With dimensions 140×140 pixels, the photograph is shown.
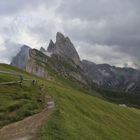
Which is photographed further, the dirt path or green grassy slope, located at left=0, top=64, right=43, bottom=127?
green grassy slope, located at left=0, top=64, right=43, bottom=127

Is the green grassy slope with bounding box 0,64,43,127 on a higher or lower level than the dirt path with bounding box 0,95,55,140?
higher

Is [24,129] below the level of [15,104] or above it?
below

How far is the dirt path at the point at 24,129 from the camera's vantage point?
2428 centimetres

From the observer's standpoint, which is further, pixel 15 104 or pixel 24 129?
pixel 15 104

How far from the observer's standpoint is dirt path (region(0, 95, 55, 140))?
24.3 meters

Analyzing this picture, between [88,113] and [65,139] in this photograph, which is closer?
[65,139]

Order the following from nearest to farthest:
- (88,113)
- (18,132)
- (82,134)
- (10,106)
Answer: (18,132) < (82,134) < (10,106) < (88,113)

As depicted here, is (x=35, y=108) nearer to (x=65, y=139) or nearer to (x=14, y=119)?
(x=14, y=119)

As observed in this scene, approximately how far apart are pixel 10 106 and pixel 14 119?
3.46 m

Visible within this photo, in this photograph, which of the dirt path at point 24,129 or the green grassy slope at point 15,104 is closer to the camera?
the dirt path at point 24,129

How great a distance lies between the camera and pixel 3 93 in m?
41.7

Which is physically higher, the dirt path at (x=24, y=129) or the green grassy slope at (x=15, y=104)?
the green grassy slope at (x=15, y=104)

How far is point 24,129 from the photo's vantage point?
1054 inches

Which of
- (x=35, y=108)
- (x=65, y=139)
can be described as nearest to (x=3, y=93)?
(x=35, y=108)
